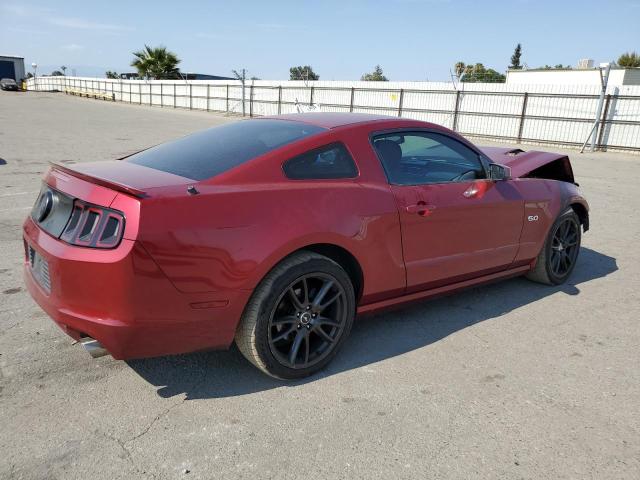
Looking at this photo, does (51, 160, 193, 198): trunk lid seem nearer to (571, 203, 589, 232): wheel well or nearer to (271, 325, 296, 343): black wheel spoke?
(271, 325, 296, 343): black wheel spoke

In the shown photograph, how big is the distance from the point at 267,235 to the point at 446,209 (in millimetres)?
1463

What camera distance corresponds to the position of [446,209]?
12.0 feet

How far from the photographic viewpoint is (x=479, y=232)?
3.93 m

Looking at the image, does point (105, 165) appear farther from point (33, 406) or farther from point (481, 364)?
point (481, 364)

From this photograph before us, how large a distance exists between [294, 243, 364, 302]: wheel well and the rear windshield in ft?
2.11

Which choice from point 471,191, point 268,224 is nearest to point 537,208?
point 471,191

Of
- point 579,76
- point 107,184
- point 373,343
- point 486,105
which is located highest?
point 579,76

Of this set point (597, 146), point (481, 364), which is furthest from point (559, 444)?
point (597, 146)

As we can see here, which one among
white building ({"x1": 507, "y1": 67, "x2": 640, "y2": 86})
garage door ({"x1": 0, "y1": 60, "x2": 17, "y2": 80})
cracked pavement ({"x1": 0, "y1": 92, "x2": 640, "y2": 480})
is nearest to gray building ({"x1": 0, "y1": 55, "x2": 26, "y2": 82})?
garage door ({"x1": 0, "y1": 60, "x2": 17, "y2": 80})

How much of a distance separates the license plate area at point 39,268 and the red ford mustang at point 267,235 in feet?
0.04

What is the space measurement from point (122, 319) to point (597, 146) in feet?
71.9

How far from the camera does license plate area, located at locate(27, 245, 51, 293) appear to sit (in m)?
2.70

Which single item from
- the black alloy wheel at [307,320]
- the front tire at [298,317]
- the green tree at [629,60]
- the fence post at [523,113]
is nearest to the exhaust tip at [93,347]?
the front tire at [298,317]

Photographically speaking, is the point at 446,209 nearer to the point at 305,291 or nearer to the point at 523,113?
the point at 305,291
